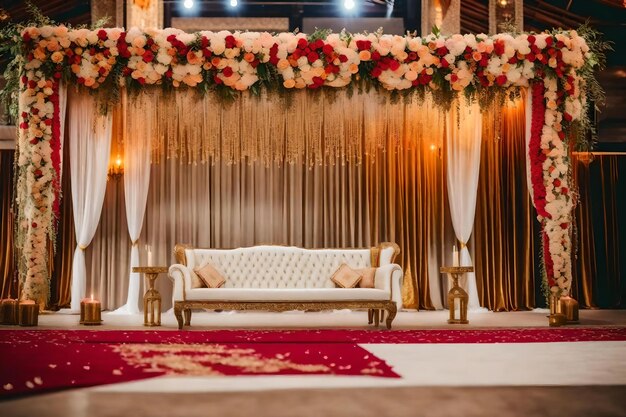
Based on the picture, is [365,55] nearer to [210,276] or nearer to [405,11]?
[210,276]

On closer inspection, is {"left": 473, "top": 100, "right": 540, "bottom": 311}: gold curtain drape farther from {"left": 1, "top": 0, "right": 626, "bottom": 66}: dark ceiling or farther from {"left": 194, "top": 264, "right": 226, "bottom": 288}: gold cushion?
{"left": 194, "top": 264, "right": 226, "bottom": 288}: gold cushion

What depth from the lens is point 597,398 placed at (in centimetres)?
317

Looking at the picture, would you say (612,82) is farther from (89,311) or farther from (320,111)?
(89,311)

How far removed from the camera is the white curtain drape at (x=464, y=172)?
8.30 metres

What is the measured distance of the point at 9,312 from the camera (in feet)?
24.0

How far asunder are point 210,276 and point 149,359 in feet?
9.91

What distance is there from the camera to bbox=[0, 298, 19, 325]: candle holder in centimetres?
721

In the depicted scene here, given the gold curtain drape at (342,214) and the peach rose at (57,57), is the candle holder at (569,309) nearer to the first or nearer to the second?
the gold curtain drape at (342,214)

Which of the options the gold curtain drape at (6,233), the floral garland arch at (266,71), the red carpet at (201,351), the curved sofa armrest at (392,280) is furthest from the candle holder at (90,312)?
the gold curtain drape at (6,233)

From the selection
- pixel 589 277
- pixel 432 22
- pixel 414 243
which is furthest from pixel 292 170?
pixel 589 277

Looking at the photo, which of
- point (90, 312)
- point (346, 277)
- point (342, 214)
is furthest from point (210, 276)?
point (342, 214)

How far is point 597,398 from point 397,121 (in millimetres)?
4904

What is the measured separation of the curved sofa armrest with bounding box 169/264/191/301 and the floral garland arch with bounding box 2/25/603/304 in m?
1.35

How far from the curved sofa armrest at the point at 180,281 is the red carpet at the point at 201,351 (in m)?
0.52
